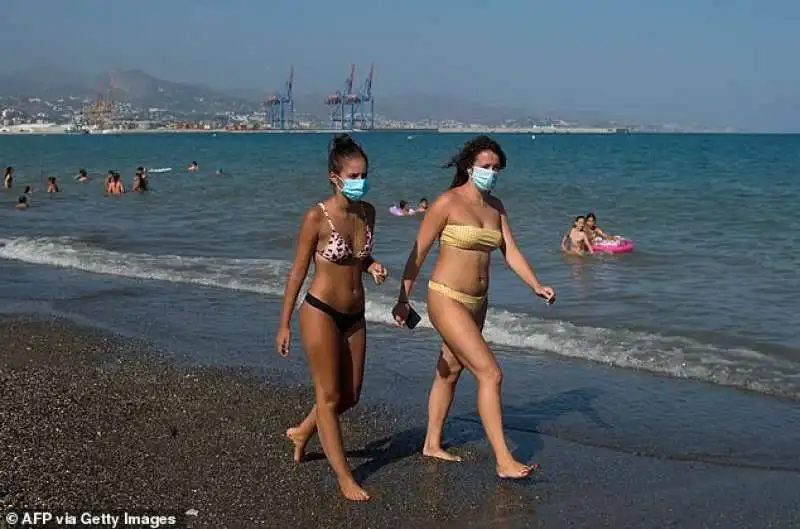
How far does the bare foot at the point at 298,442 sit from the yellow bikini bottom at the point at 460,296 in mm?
1208

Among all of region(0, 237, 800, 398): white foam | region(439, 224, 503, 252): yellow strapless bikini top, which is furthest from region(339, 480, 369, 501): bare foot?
region(0, 237, 800, 398): white foam

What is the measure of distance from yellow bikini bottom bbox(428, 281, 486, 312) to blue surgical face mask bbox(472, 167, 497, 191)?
658 mm

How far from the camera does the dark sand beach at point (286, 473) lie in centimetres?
522

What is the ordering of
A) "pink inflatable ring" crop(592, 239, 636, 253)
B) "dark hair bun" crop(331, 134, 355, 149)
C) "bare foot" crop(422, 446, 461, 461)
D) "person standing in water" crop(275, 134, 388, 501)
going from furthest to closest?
"pink inflatable ring" crop(592, 239, 636, 253)
"bare foot" crop(422, 446, 461, 461)
"dark hair bun" crop(331, 134, 355, 149)
"person standing in water" crop(275, 134, 388, 501)

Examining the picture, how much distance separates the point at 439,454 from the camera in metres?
6.16

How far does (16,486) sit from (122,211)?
22.7m

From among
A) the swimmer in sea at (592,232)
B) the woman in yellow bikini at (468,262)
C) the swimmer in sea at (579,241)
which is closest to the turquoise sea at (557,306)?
the swimmer in sea at (579,241)

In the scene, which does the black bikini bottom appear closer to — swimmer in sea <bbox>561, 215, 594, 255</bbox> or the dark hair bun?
the dark hair bun

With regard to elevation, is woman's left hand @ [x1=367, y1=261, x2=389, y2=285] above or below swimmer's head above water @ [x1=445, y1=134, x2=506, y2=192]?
below

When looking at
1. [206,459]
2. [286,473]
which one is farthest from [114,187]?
[286,473]

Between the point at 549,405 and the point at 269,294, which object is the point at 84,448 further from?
the point at 269,294

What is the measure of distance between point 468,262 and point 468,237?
15 cm

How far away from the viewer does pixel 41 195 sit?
3269 cm

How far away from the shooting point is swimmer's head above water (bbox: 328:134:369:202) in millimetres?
5379
